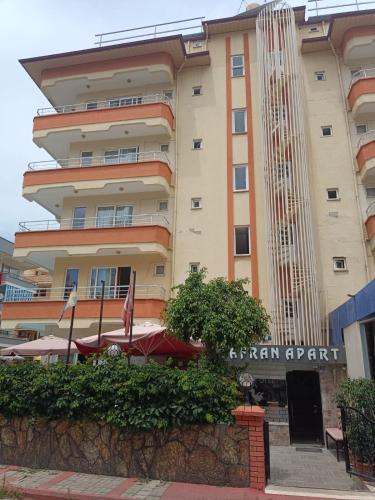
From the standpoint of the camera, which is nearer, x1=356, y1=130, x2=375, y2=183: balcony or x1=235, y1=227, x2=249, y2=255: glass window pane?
x1=356, y1=130, x2=375, y2=183: balcony

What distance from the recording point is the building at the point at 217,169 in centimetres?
1841

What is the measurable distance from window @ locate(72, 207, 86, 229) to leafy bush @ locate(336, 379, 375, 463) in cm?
1629

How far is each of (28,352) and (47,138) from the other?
42.7ft

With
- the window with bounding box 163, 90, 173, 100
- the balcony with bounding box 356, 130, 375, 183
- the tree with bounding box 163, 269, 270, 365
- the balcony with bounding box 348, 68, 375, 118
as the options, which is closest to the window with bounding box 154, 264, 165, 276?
the tree with bounding box 163, 269, 270, 365

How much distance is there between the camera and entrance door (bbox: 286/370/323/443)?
14.7 metres

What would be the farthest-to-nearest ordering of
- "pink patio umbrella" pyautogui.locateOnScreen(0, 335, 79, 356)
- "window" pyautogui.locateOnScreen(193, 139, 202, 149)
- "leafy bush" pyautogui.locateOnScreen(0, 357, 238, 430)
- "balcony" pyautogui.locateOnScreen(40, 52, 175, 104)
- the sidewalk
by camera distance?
"balcony" pyautogui.locateOnScreen(40, 52, 175, 104)
"window" pyautogui.locateOnScreen(193, 139, 202, 149)
"pink patio umbrella" pyautogui.locateOnScreen(0, 335, 79, 356)
"leafy bush" pyautogui.locateOnScreen(0, 357, 238, 430)
the sidewalk

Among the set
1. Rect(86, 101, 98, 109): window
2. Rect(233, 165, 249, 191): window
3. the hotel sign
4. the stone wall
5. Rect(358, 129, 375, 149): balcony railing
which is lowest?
the stone wall

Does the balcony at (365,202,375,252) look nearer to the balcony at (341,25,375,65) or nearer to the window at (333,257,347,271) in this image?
the window at (333,257,347,271)

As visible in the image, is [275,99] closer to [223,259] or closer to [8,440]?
[223,259]

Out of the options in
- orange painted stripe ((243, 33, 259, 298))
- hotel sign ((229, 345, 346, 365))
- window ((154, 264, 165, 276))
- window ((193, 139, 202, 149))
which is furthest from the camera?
window ((193, 139, 202, 149))

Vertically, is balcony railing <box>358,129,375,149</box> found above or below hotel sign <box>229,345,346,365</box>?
above

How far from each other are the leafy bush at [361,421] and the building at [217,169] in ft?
26.3

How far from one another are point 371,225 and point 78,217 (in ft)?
47.1

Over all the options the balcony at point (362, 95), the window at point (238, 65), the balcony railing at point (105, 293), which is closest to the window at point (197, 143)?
the window at point (238, 65)
